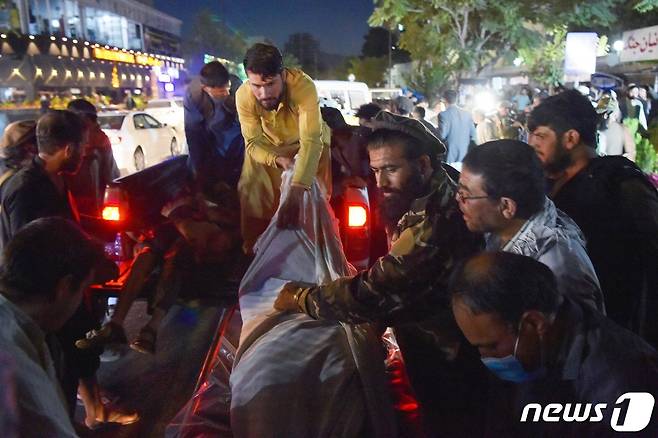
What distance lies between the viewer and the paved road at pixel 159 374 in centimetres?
391

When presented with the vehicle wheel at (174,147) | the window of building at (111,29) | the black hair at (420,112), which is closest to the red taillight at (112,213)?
the black hair at (420,112)

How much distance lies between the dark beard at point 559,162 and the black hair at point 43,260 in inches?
88.3

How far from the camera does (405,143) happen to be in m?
2.40

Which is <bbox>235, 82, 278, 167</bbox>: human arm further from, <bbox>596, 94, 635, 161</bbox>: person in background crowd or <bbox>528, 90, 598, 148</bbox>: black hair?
<bbox>596, 94, 635, 161</bbox>: person in background crowd

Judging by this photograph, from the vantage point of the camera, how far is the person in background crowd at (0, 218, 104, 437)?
1409 mm

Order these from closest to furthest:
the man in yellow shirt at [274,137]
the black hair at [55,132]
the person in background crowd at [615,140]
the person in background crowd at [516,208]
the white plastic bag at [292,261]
Result: the person in background crowd at [516,208], the white plastic bag at [292,261], the black hair at [55,132], the man in yellow shirt at [274,137], the person in background crowd at [615,140]

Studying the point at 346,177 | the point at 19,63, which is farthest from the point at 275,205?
the point at 19,63

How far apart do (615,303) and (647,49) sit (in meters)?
22.4

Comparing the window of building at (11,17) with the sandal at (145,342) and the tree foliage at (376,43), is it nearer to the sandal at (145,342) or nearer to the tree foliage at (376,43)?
the sandal at (145,342)

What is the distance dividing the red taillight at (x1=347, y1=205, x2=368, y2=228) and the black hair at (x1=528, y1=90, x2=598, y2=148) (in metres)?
1.54

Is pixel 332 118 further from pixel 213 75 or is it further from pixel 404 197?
pixel 404 197

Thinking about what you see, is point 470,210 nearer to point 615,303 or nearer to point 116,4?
point 615,303

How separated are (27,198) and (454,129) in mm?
6890

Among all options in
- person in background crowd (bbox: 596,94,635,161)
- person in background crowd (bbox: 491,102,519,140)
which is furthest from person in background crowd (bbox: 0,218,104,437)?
person in background crowd (bbox: 491,102,519,140)
